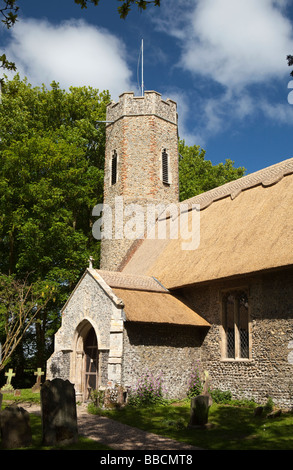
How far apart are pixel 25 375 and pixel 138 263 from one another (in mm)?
12498

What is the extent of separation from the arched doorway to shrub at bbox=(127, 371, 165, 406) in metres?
2.47

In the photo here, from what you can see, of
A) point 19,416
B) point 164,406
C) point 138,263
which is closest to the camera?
point 19,416

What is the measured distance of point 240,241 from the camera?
49.5 ft

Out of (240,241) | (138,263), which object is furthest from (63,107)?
(240,241)

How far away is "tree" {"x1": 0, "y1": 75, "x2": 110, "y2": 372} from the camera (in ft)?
77.9

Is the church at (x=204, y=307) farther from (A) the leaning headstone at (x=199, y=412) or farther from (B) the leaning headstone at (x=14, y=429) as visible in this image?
(B) the leaning headstone at (x=14, y=429)

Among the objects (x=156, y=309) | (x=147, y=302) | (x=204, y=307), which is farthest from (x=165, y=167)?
(x=156, y=309)

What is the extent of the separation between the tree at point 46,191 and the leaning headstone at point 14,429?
14780mm

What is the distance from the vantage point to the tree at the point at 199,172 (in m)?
33.4

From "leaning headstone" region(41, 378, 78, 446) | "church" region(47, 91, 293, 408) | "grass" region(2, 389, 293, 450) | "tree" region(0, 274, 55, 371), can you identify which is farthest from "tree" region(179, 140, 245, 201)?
"leaning headstone" region(41, 378, 78, 446)

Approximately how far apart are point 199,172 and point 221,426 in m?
27.9

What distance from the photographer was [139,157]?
24.2m

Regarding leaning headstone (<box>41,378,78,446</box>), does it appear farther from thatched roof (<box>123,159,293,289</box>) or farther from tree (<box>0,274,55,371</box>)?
tree (<box>0,274,55,371</box>)
